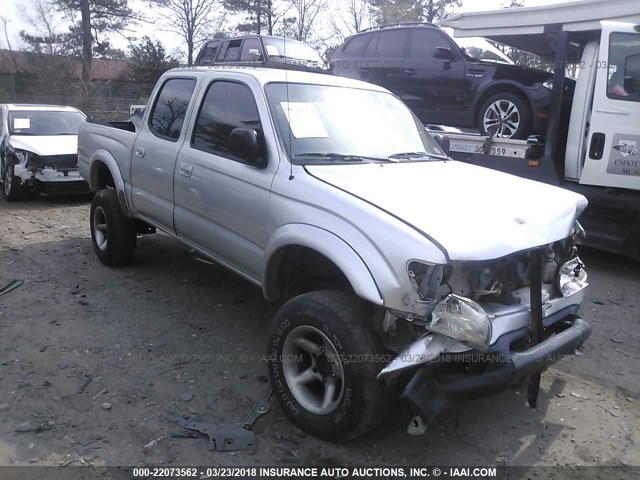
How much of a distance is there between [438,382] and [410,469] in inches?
23.5

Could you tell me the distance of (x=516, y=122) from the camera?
7.50 meters

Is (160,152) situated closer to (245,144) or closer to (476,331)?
(245,144)

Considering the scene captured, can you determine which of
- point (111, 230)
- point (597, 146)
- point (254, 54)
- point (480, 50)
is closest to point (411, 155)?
point (111, 230)

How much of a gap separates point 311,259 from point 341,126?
101cm

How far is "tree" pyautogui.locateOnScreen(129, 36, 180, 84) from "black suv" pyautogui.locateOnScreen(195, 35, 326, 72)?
17935mm

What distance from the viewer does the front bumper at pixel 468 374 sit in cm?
252

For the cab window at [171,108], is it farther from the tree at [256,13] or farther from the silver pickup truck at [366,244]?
the tree at [256,13]

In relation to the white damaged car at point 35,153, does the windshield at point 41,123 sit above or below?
above

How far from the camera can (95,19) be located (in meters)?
31.6

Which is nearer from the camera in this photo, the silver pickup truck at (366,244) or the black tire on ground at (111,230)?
the silver pickup truck at (366,244)

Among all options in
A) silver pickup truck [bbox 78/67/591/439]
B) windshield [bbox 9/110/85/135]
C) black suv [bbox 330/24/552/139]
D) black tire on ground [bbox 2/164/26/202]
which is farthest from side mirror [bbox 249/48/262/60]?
silver pickup truck [bbox 78/67/591/439]

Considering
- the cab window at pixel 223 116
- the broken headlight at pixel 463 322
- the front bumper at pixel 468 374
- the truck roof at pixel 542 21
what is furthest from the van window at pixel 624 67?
the broken headlight at pixel 463 322

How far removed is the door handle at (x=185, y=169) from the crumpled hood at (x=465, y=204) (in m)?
1.25

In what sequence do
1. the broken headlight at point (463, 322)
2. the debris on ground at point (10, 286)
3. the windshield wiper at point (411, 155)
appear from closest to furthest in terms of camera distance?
the broken headlight at point (463, 322) → the windshield wiper at point (411, 155) → the debris on ground at point (10, 286)
